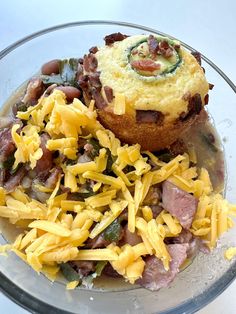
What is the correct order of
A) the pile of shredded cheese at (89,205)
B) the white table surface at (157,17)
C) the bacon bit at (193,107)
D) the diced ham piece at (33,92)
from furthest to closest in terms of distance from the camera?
the white table surface at (157,17) < the diced ham piece at (33,92) < the bacon bit at (193,107) < the pile of shredded cheese at (89,205)

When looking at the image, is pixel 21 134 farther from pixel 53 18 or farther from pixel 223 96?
pixel 53 18

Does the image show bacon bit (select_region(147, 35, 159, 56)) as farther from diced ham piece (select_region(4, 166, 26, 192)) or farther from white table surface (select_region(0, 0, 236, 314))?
white table surface (select_region(0, 0, 236, 314))

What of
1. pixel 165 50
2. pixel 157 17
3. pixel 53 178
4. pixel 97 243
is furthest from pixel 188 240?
pixel 157 17

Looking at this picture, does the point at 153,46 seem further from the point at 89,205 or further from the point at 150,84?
the point at 89,205

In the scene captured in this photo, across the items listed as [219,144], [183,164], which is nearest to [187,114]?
[183,164]

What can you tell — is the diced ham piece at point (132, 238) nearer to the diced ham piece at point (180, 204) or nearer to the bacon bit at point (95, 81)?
the diced ham piece at point (180, 204)

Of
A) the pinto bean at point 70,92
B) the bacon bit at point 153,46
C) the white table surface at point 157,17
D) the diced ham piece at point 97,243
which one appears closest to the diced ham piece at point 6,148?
the pinto bean at point 70,92
